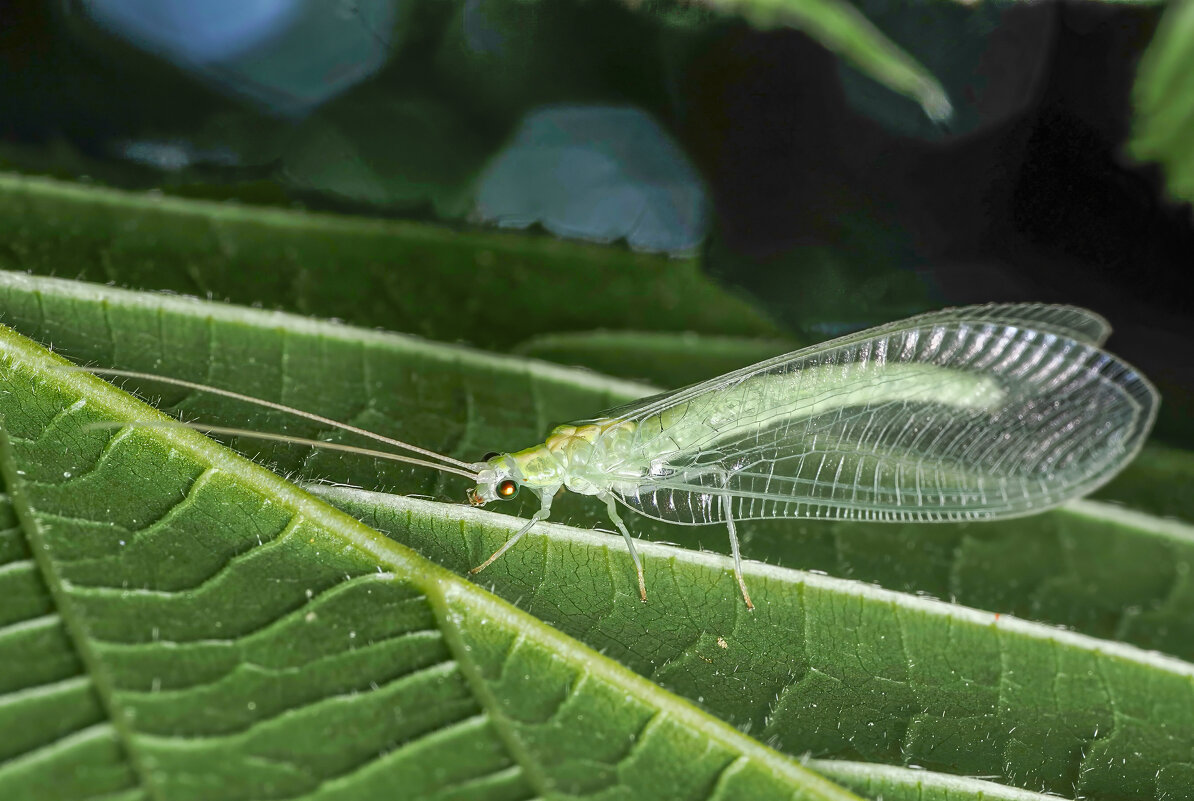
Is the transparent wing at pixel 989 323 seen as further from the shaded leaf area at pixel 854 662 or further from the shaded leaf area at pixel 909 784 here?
the shaded leaf area at pixel 909 784

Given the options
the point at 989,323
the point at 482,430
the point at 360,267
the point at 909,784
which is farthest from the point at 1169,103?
the point at 360,267

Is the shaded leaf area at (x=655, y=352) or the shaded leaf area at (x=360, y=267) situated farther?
the shaded leaf area at (x=655, y=352)

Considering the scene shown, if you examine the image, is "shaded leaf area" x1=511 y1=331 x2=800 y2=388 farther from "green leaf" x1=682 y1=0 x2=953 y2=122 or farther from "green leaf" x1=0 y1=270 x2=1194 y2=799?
"green leaf" x1=682 y1=0 x2=953 y2=122

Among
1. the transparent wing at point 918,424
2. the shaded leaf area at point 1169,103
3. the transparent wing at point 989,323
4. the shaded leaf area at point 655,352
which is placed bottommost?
the transparent wing at point 918,424

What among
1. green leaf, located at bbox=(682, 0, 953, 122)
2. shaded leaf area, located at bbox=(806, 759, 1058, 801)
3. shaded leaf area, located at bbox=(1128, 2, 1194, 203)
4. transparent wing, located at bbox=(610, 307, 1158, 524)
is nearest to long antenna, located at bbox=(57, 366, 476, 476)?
transparent wing, located at bbox=(610, 307, 1158, 524)

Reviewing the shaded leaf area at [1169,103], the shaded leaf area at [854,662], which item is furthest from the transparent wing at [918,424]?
the shaded leaf area at [1169,103]
